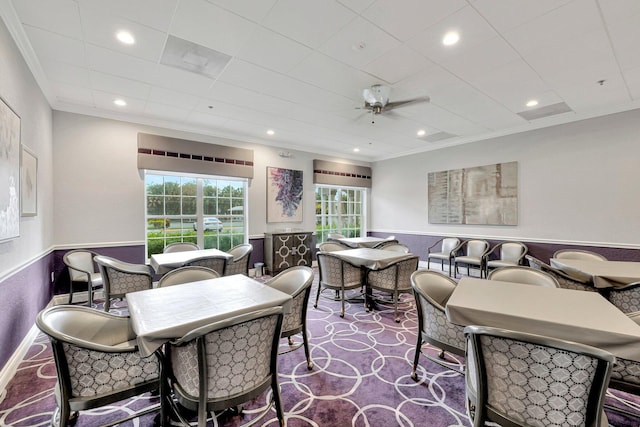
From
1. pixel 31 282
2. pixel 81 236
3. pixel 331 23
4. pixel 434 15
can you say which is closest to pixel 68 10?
pixel 331 23

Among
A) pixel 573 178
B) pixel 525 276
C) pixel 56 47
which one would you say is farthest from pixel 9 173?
pixel 573 178

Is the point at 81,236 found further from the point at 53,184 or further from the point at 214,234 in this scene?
the point at 214,234

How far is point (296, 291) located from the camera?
2.33m

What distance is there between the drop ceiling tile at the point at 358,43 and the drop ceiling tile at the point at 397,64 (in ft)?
0.30

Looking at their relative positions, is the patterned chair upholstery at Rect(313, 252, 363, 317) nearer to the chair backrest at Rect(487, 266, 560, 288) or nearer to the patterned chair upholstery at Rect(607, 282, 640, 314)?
the chair backrest at Rect(487, 266, 560, 288)

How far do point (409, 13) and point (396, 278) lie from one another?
2.80 meters

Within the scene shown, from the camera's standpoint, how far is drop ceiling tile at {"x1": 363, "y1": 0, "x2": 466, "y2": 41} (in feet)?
7.23

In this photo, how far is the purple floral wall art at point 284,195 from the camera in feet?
20.9

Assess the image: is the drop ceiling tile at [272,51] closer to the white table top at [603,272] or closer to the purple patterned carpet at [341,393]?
the purple patterned carpet at [341,393]

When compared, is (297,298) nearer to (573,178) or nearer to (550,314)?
(550,314)

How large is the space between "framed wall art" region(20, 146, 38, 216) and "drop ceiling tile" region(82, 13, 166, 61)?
53.7 inches

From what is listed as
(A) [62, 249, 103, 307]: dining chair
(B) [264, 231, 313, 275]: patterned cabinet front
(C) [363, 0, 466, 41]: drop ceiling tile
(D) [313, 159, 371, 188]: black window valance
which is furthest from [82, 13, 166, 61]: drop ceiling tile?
(D) [313, 159, 371, 188]: black window valance

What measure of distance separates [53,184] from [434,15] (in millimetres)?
5428

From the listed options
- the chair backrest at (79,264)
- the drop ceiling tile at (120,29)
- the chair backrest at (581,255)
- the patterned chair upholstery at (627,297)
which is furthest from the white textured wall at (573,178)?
the chair backrest at (79,264)
